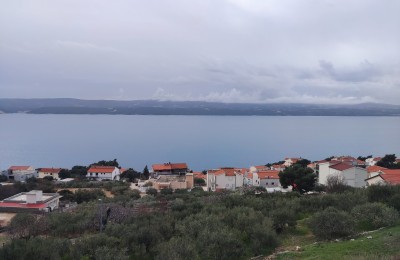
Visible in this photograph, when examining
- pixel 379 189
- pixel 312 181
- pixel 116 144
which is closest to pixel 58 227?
pixel 379 189

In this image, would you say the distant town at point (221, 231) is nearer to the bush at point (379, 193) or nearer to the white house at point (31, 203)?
the bush at point (379, 193)

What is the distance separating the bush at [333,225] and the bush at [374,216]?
1446 millimetres

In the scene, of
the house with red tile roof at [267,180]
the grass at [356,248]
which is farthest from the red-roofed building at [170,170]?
the grass at [356,248]

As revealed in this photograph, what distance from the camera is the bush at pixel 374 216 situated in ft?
47.2

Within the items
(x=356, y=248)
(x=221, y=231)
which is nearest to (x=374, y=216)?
(x=356, y=248)

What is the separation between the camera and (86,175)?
184 feet

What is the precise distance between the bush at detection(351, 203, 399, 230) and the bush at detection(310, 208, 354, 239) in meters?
1.45

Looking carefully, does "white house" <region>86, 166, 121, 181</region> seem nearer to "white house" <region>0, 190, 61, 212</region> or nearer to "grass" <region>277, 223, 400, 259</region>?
"white house" <region>0, 190, 61, 212</region>

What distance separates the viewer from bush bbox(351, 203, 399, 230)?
14.4 m

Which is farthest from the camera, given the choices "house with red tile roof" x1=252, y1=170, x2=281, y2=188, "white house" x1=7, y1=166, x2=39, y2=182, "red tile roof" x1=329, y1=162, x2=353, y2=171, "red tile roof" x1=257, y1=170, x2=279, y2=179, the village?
"white house" x1=7, y1=166, x2=39, y2=182

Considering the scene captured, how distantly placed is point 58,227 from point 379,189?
1664 centimetres

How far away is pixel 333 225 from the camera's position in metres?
13.5

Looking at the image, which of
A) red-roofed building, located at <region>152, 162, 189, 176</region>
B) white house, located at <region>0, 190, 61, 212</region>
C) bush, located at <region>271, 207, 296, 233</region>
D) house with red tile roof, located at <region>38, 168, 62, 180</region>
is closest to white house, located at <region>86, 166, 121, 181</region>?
house with red tile roof, located at <region>38, 168, 62, 180</region>

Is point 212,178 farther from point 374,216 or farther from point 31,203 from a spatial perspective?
point 374,216
